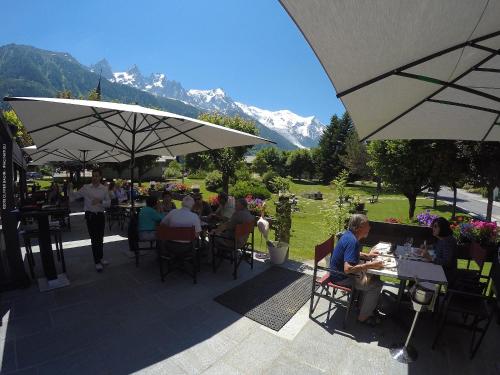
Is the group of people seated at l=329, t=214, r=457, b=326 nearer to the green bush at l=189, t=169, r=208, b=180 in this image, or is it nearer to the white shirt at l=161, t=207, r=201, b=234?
the white shirt at l=161, t=207, r=201, b=234

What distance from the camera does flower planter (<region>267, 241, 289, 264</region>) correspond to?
5.88m

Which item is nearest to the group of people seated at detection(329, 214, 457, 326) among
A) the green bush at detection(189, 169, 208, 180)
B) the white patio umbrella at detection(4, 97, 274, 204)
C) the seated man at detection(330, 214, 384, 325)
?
the seated man at detection(330, 214, 384, 325)

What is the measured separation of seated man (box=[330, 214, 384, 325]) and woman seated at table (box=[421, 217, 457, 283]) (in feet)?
3.26

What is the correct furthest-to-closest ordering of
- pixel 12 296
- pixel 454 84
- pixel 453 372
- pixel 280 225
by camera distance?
pixel 280 225 → pixel 12 296 → pixel 453 372 → pixel 454 84

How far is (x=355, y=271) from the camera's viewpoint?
346cm

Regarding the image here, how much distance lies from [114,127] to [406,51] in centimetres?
619

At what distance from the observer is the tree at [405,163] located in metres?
11.5

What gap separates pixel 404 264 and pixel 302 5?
3463 mm

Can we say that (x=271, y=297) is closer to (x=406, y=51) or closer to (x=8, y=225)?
Result: (x=406, y=51)

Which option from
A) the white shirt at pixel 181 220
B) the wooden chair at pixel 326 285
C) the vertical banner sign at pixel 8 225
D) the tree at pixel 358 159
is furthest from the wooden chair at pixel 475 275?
the tree at pixel 358 159

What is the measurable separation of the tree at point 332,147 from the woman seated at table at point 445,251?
51050mm

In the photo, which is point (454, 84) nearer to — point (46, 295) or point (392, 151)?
point (46, 295)

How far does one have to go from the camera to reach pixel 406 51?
6.83ft

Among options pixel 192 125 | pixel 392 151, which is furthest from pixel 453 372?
pixel 392 151
